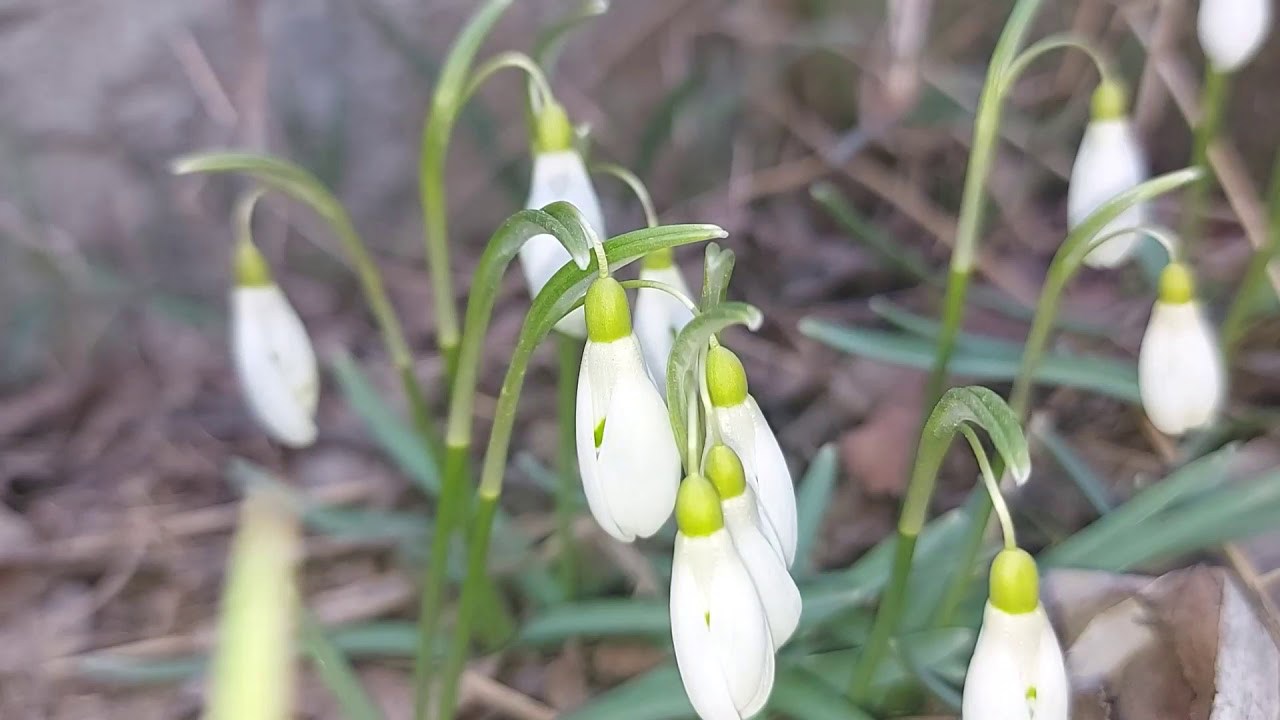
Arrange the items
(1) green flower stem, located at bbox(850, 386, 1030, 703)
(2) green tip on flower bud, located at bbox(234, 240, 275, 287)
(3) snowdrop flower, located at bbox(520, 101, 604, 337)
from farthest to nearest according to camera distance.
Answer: (2) green tip on flower bud, located at bbox(234, 240, 275, 287) → (3) snowdrop flower, located at bbox(520, 101, 604, 337) → (1) green flower stem, located at bbox(850, 386, 1030, 703)

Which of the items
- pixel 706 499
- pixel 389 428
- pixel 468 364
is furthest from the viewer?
pixel 389 428

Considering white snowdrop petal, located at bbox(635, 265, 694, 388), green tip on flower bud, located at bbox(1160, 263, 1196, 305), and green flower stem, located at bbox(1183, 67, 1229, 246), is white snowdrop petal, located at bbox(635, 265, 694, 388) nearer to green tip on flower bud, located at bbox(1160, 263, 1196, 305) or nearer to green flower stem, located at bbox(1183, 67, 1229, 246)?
green tip on flower bud, located at bbox(1160, 263, 1196, 305)

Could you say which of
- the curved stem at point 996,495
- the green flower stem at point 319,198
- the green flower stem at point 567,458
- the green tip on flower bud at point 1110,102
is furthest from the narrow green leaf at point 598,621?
the green tip on flower bud at point 1110,102

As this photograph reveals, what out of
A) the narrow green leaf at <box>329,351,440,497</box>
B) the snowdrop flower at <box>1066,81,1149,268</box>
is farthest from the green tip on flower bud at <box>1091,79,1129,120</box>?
the narrow green leaf at <box>329,351,440,497</box>

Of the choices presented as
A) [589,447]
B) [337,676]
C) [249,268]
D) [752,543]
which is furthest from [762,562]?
[249,268]

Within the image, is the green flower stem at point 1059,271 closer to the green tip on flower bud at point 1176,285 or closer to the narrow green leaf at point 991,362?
the green tip on flower bud at point 1176,285

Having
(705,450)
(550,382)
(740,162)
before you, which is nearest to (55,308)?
(550,382)

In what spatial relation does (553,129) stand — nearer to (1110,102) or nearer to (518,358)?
(518,358)
